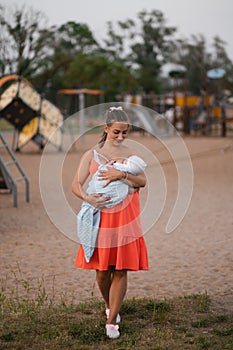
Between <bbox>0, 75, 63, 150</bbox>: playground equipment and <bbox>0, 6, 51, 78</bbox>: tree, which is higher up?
<bbox>0, 6, 51, 78</bbox>: tree

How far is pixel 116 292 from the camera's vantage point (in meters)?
3.96

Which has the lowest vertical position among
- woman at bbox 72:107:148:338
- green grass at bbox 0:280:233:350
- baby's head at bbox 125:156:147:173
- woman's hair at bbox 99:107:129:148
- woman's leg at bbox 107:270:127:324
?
green grass at bbox 0:280:233:350

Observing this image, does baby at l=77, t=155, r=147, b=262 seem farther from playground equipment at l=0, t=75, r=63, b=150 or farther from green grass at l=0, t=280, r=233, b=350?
playground equipment at l=0, t=75, r=63, b=150

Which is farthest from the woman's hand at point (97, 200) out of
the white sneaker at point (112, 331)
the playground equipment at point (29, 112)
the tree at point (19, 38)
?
the tree at point (19, 38)

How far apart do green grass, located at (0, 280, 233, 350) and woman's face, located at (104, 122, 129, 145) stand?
1.14m

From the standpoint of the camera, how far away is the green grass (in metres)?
3.84

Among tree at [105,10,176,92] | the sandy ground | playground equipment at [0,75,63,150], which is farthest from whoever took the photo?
tree at [105,10,176,92]

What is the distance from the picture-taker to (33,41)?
89.4 ft

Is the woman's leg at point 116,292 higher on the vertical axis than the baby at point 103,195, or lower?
lower

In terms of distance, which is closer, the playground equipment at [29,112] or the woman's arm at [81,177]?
the woman's arm at [81,177]

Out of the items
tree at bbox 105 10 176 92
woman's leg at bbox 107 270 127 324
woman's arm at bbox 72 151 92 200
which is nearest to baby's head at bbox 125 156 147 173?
woman's arm at bbox 72 151 92 200

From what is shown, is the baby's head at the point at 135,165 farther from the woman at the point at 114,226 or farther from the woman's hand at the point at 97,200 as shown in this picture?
the woman's hand at the point at 97,200

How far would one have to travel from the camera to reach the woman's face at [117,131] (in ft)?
13.1

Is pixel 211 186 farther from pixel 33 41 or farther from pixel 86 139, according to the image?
pixel 33 41
